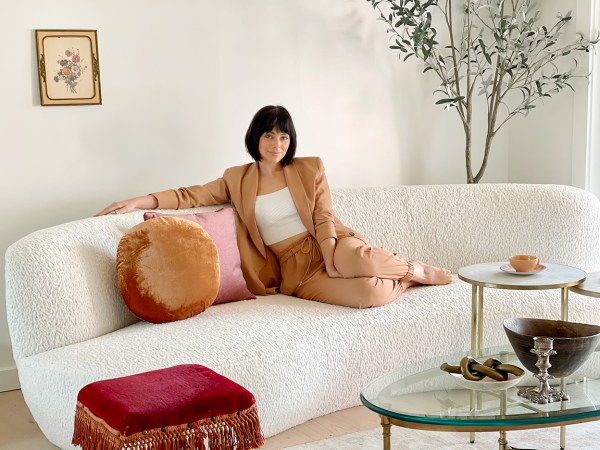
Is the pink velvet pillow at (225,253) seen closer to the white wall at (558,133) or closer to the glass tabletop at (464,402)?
the glass tabletop at (464,402)

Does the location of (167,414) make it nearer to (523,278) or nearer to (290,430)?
(290,430)

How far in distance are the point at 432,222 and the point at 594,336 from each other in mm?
1952

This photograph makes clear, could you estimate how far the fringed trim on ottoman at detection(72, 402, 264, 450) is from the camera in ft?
7.32

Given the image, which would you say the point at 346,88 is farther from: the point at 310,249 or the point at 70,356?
the point at 70,356

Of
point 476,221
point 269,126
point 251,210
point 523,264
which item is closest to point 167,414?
point 523,264

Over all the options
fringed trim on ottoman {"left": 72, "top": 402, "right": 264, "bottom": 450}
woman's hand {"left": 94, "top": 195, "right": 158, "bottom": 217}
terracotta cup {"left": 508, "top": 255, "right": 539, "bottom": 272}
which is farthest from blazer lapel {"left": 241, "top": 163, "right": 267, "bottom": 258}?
fringed trim on ottoman {"left": 72, "top": 402, "right": 264, "bottom": 450}

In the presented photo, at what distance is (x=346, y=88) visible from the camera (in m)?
4.69

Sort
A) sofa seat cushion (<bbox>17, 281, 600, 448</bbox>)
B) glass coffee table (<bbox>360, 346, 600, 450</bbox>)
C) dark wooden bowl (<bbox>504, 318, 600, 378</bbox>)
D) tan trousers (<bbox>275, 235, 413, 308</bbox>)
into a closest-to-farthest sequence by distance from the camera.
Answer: glass coffee table (<bbox>360, 346, 600, 450</bbox>), dark wooden bowl (<bbox>504, 318, 600, 378</bbox>), sofa seat cushion (<bbox>17, 281, 600, 448</bbox>), tan trousers (<bbox>275, 235, 413, 308</bbox>)

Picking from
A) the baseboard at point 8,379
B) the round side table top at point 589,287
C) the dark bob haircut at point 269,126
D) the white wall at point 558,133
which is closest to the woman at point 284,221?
the dark bob haircut at point 269,126

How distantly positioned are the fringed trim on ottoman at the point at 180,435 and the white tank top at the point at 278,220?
1507mm

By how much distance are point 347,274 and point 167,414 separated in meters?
1.56

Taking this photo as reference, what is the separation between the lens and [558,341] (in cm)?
237

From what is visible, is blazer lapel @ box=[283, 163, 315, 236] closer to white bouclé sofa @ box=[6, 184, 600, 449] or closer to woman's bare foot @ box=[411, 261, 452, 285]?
white bouclé sofa @ box=[6, 184, 600, 449]

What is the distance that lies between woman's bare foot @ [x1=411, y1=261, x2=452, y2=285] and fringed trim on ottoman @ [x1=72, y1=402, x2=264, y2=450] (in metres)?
1.60
